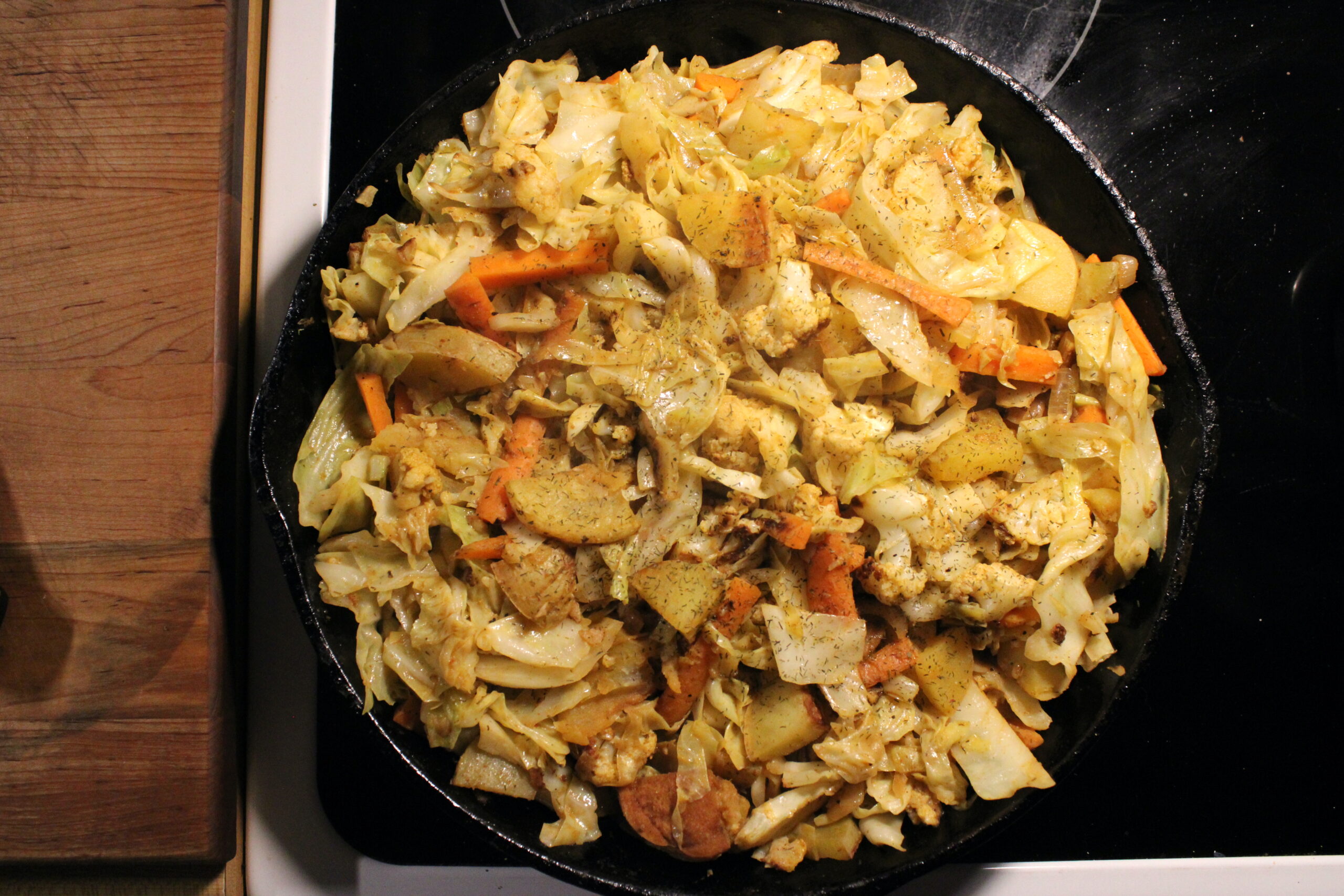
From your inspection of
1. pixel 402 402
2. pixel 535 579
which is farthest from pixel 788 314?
pixel 402 402

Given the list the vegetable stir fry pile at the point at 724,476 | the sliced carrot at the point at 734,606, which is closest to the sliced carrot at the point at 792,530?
the vegetable stir fry pile at the point at 724,476

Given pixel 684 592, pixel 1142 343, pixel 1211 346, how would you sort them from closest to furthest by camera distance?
pixel 684 592, pixel 1142 343, pixel 1211 346

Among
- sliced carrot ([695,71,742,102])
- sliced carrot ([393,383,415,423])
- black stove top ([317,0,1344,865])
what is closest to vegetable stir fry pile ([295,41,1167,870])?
sliced carrot ([393,383,415,423])

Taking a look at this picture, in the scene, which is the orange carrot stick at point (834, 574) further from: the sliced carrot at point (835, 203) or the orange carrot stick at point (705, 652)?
the sliced carrot at point (835, 203)

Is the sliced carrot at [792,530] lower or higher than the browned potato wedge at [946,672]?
higher

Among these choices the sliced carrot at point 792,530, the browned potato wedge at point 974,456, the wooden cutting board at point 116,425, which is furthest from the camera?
the wooden cutting board at point 116,425

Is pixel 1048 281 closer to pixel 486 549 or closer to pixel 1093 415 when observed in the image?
pixel 1093 415

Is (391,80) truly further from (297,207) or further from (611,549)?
(611,549)
